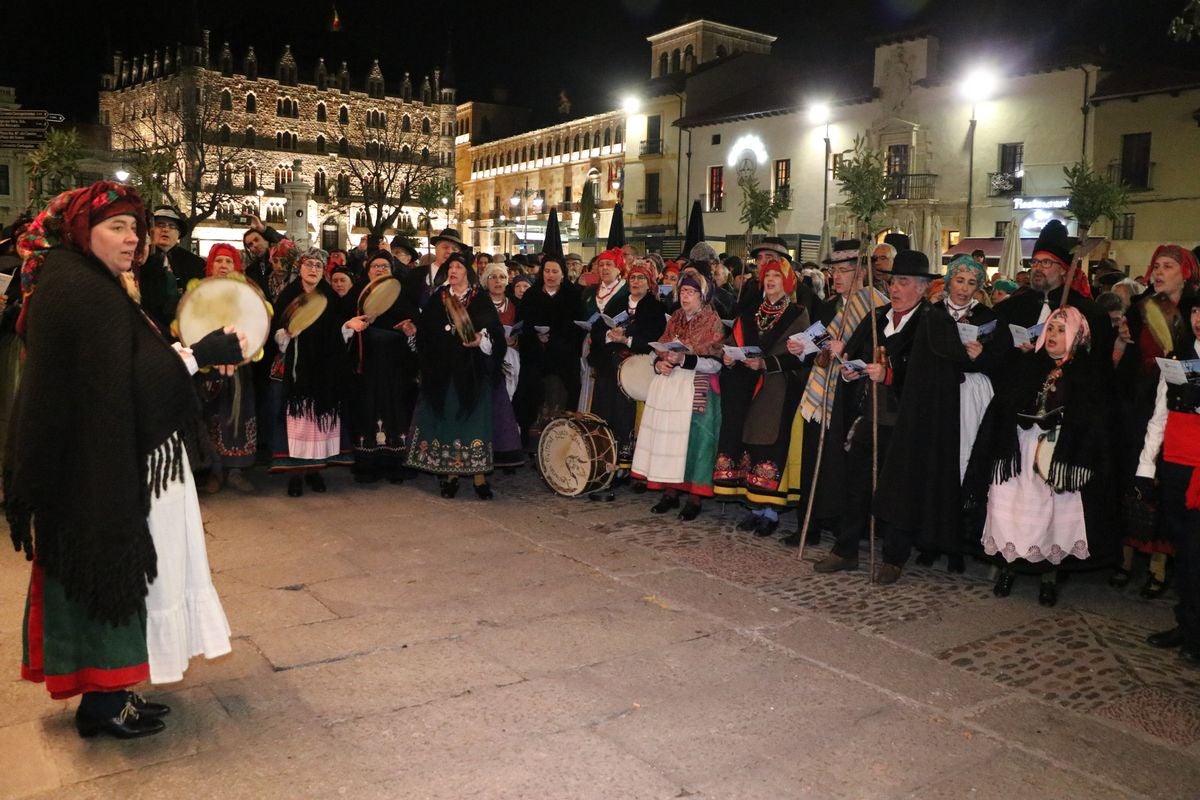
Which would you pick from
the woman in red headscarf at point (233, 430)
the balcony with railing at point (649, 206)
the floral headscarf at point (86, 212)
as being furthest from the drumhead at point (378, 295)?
the balcony with railing at point (649, 206)

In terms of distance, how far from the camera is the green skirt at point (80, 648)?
3561 mm

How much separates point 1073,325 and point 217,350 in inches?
184

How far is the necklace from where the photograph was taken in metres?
7.11

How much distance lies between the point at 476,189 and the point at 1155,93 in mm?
60840

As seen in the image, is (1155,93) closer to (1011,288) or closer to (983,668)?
(1011,288)

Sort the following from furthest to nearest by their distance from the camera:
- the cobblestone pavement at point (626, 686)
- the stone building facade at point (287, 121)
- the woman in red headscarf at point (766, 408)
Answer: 1. the stone building facade at point (287, 121)
2. the woman in red headscarf at point (766, 408)
3. the cobblestone pavement at point (626, 686)

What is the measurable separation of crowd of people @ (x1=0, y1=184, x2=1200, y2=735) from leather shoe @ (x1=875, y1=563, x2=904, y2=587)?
2cm

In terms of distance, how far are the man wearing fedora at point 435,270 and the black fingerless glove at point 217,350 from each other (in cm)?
495

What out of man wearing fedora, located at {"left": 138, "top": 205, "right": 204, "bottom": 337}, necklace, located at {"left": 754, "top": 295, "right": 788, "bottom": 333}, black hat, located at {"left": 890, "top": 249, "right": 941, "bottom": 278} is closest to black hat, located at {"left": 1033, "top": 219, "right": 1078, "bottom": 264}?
black hat, located at {"left": 890, "top": 249, "right": 941, "bottom": 278}

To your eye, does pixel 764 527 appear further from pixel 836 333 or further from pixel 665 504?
pixel 836 333

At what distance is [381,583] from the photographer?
18.9 ft

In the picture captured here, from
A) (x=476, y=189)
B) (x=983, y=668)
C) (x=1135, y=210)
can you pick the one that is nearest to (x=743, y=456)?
(x=983, y=668)

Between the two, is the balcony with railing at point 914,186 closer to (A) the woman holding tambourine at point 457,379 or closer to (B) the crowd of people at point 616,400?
(B) the crowd of people at point 616,400

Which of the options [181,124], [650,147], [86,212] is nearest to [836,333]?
[86,212]
